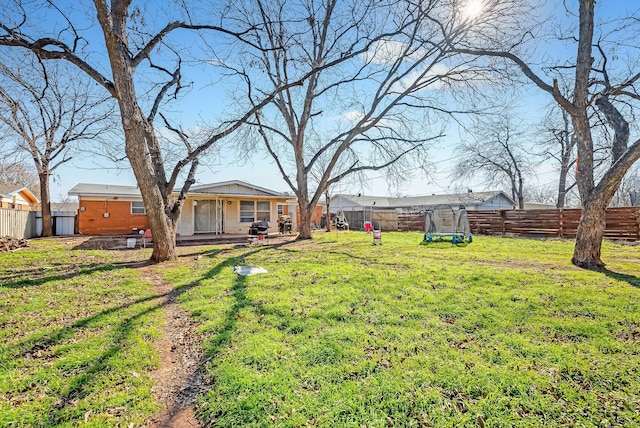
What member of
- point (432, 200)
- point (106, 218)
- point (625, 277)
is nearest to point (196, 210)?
point (106, 218)

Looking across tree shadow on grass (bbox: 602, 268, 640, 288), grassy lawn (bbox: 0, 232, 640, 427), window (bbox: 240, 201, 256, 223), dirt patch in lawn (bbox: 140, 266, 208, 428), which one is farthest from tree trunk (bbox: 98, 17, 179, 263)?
tree shadow on grass (bbox: 602, 268, 640, 288)

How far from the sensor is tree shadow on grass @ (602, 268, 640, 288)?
5672 mm

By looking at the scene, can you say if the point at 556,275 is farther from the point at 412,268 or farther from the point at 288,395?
the point at 288,395

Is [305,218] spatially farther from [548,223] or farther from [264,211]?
[548,223]

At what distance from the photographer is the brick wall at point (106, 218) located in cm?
1767

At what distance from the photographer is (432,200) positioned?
35594 mm

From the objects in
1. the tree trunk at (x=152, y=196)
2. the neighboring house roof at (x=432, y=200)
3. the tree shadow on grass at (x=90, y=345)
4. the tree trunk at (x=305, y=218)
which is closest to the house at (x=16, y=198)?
the tree trunk at (x=152, y=196)

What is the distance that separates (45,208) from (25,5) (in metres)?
13.6

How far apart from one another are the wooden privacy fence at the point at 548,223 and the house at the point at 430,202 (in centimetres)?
995

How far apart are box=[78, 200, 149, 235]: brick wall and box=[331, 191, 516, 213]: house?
57.5ft

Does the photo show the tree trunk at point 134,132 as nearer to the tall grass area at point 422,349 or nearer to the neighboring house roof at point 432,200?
the tall grass area at point 422,349

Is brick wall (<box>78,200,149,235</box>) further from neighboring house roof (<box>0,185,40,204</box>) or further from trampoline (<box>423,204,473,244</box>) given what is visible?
trampoline (<box>423,204,473,244</box>)

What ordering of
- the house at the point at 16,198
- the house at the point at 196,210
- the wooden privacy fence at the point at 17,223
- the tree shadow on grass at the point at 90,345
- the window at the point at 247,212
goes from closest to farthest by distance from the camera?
the tree shadow on grass at the point at 90,345, the wooden privacy fence at the point at 17,223, the house at the point at 196,210, the window at the point at 247,212, the house at the point at 16,198

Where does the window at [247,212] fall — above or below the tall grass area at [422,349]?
above
